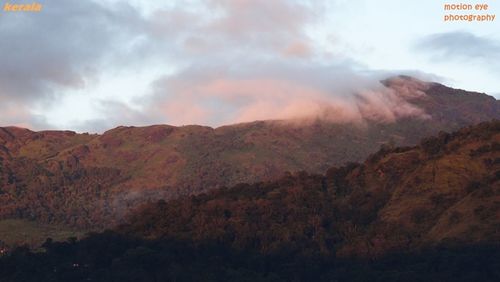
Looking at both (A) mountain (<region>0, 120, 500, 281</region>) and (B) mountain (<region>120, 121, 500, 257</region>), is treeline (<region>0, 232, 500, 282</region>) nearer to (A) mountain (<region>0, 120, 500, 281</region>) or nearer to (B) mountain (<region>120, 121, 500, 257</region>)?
(A) mountain (<region>0, 120, 500, 281</region>)

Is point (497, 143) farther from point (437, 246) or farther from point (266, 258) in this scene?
point (266, 258)

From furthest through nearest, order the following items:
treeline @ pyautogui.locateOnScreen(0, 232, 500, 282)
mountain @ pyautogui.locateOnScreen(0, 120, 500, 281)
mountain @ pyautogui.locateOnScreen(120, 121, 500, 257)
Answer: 1. mountain @ pyautogui.locateOnScreen(120, 121, 500, 257)
2. mountain @ pyautogui.locateOnScreen(0, 120, 500, 281)
3. treeline @ pyautogui.locateOnScreen(0, 232, 500, 282)

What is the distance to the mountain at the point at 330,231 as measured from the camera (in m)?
123

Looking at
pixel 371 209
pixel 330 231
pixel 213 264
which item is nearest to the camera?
pixel 213 264

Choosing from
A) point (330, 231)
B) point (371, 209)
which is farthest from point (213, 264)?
point (371, 209)

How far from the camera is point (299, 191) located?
174 meters

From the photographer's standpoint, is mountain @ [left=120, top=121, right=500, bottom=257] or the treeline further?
mountain @ [left=120, top=121, right=500, bottom=257]

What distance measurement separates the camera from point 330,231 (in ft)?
516

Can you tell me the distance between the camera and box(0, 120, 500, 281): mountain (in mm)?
123062

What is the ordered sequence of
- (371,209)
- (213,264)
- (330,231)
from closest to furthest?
(213,264) → (330,231) → (371,209)

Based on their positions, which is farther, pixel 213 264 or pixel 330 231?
pixel 330 231

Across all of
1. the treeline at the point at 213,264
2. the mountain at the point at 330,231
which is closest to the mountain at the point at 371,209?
the mountain at the point at 330,231

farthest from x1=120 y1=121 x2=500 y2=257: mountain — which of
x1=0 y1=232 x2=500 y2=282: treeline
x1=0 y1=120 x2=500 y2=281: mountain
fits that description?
x1=0 y1=232 x2=500 y2=282: treeline

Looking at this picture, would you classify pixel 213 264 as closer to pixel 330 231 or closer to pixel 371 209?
pixel 330 231
